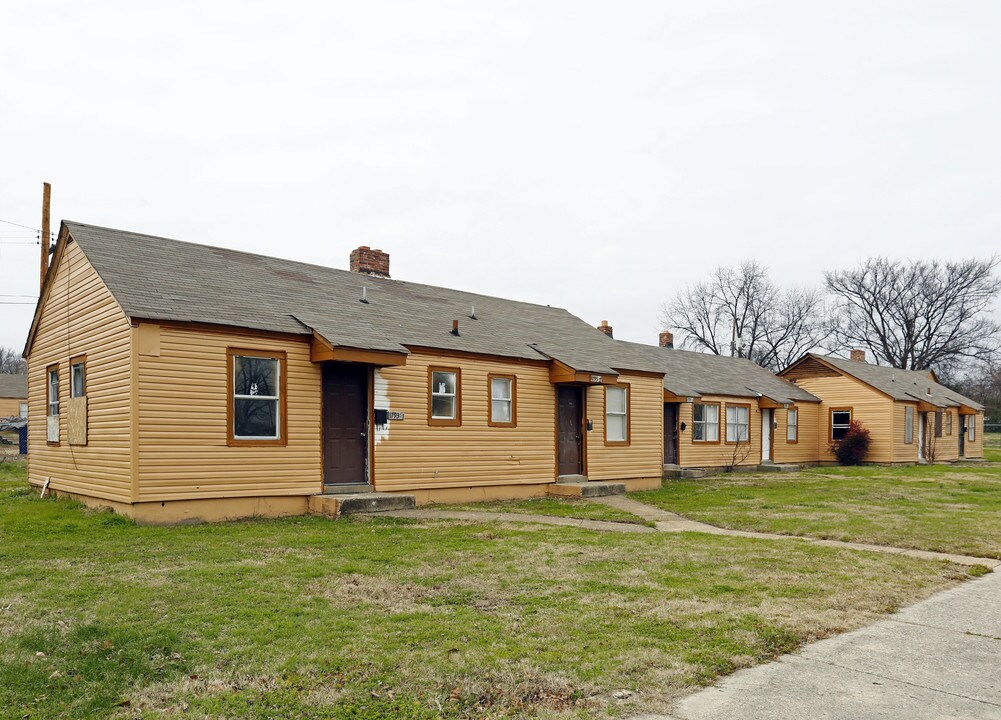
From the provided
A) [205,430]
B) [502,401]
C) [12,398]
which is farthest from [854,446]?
[12,398]

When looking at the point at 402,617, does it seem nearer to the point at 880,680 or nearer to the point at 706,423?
the point at 880,680

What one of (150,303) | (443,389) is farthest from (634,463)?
(150,303)

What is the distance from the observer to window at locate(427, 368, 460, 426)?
16609 mm

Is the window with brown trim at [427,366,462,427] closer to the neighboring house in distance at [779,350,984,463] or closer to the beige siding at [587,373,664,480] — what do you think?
the beige siding at [587,373,664,480]

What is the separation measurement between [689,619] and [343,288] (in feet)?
44.0

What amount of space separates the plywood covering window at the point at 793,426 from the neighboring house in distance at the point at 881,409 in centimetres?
196

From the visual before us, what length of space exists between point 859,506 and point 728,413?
44.2ft

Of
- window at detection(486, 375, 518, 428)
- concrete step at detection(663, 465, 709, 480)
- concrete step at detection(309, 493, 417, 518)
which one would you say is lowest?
concrete step at detection(663, 465, 709, 480)

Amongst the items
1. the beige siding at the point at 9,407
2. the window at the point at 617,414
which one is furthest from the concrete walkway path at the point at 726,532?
the beige siding at the point at 9,407

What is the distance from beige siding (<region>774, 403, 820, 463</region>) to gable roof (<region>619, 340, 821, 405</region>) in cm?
53

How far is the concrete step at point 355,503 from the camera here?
1398 centimetres

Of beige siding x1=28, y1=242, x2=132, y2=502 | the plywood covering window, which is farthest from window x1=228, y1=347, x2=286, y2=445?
the plywood covering window

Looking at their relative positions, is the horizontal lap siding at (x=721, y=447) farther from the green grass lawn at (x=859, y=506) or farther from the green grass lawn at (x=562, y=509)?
the green grass lawn at (x=562, y=509)

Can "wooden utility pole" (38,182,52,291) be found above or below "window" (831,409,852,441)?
above
